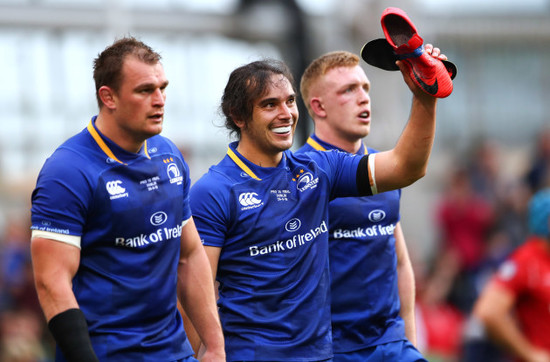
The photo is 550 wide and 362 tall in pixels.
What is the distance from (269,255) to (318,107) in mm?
1435

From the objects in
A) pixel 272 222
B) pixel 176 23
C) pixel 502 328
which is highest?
pixel 176 23

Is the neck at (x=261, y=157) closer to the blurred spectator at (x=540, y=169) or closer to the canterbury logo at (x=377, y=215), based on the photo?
the canterbury logo at (x=377, y=215)

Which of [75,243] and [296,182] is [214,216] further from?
[75,243]

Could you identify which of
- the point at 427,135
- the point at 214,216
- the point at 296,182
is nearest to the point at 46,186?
the point at 214,216

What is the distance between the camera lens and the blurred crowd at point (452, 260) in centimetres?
1035

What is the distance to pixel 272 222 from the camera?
5.12 m

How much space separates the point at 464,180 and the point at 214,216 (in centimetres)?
905

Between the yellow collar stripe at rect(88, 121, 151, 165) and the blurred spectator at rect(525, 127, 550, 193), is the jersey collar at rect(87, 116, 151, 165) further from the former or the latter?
the blurred spectator at rect(525, 127, 550, 193)

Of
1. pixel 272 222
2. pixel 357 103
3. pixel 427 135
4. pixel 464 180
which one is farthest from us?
pixel 464 180

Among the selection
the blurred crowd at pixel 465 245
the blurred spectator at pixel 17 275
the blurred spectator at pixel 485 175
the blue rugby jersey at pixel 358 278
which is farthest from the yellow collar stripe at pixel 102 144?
the blurred spectator at pixel 485 175

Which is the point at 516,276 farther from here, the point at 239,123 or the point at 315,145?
the point at 239,123

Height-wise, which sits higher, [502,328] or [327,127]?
[327,127]

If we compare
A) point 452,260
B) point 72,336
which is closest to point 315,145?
point 72,336

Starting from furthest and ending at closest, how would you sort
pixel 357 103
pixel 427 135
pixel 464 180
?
pixel 464 180 < pixel 357 103 < pixel 427 135
